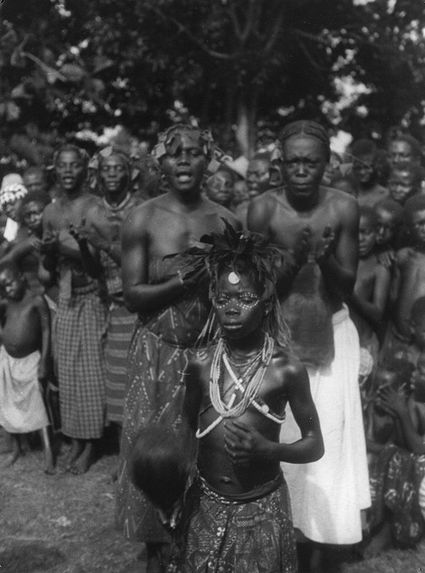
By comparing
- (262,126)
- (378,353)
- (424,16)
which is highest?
(424,16)

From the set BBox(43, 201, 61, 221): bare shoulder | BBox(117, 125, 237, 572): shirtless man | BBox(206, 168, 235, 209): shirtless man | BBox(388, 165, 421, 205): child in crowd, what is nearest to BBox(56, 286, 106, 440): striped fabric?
BBox(43, 201, 61, 221): bare shoulder

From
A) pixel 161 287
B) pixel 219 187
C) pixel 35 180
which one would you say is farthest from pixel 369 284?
pixel 35 180

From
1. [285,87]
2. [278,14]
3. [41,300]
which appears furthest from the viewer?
[285,87]

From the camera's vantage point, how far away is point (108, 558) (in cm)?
362

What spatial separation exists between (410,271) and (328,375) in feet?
3.56

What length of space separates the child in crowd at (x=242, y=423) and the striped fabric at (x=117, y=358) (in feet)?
6.69

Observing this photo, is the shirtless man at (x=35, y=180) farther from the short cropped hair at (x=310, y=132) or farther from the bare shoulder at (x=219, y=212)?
the short cropped hair at (x=310, y=132)

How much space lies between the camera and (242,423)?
7.81 ft

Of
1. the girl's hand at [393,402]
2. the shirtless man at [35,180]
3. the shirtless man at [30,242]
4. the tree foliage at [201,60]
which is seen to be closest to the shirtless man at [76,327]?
the shirtless man at [30,242]

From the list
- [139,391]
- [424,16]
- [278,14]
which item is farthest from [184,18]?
[139,391]

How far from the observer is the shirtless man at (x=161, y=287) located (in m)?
3.16

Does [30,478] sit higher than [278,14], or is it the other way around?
[278,14]

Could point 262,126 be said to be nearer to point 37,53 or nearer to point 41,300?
point 37,53

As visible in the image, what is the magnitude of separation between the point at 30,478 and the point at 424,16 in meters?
7.77
